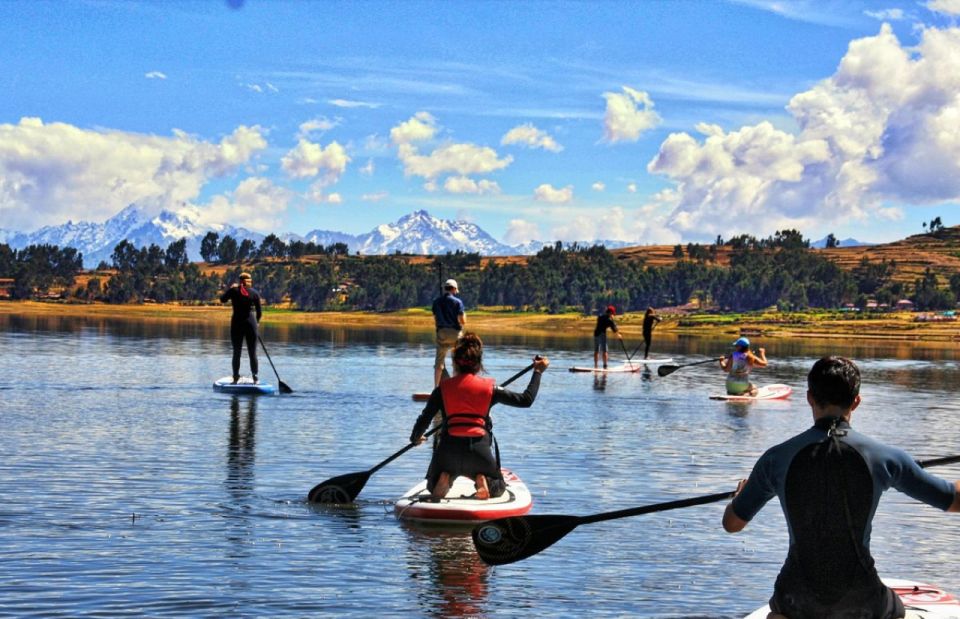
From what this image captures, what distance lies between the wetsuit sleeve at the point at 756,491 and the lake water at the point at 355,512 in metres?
3.94

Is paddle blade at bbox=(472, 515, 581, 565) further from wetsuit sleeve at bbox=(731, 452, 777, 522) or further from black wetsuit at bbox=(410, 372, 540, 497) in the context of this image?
black wetsuit at bbox=(410, 372, 540, 497)

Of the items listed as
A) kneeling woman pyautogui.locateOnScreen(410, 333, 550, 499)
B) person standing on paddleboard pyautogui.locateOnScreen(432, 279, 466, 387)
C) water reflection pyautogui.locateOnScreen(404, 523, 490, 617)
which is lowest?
water reflection pyautogui.locateOnScreen(404, 523, 490, 617)

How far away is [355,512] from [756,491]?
940 centimetres

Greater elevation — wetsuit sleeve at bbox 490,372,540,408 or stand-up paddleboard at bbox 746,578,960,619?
wetsuit sleeve at bbox 490,372,540,408

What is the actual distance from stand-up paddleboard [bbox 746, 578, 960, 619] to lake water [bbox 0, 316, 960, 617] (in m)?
2.45

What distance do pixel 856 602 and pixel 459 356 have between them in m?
7.61

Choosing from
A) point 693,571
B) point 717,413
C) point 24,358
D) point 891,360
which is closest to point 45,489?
point 693,571

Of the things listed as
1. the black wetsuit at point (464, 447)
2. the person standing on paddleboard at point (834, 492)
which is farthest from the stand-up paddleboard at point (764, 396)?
the person standing on paddleboard at point (834, 492)

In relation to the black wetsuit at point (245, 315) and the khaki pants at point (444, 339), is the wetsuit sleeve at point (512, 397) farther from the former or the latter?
the black wetsuit at point (245, 315)

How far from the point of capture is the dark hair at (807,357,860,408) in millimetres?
8195

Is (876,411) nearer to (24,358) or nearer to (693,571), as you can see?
(693,571)

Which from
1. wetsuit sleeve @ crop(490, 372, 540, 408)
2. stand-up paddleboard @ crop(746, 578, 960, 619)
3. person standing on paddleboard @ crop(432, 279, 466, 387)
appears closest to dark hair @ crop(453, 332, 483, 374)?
wetsuit sleeve @ crop(490, 372, 540, 408)

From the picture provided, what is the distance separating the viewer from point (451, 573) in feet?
43.7

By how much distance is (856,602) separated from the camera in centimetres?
820
